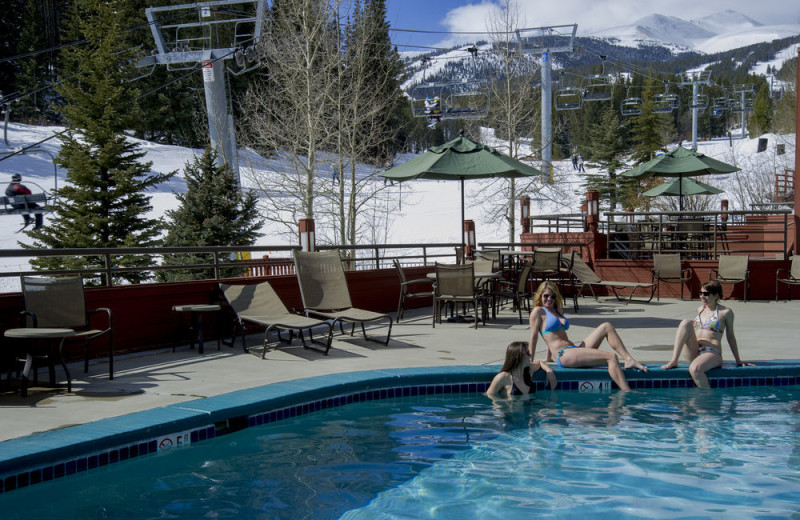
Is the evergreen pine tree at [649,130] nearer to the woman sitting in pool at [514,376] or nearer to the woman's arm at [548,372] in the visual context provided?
the woman's arm at [548,372]

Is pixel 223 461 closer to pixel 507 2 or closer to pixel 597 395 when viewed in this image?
pixel 597 395

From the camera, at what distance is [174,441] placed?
4.56 meters

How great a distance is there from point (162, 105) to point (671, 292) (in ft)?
152

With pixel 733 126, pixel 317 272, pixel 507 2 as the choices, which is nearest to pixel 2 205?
pixel 507 2

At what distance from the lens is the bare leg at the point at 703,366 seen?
19.8 feet

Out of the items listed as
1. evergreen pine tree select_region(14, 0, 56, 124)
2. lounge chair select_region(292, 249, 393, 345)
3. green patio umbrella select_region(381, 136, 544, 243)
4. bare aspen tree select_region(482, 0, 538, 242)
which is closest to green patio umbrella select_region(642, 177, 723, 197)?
bare aspen tree select_region(482, 0, 538, 242)

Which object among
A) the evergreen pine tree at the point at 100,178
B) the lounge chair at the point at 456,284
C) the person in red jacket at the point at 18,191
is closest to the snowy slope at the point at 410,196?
the person in red jacket at the point at 18,191

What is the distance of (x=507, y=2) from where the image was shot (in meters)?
23.5

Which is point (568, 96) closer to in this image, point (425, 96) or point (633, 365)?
point (425, 96)

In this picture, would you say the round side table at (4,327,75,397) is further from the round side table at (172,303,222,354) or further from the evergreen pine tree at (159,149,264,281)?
the evergreen pine tree at (159,149,264,281)

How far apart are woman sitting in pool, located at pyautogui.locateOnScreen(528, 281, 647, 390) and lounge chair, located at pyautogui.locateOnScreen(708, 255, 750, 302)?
7.46 metres

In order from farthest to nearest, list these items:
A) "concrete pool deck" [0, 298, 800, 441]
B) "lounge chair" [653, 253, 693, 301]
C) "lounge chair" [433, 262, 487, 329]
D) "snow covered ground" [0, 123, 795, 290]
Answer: "snow covered ground" [0, 123, 795, 290]
"lounge chair" [653, 253, 693, 301]
"lounge chair" [433, 262, 487, 329]
"concrete pool deck" [0, 298, 800, 441]

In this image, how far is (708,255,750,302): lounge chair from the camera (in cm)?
1261

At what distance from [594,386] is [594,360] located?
0.84ft
